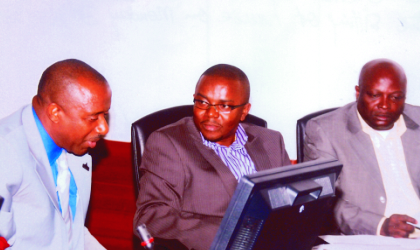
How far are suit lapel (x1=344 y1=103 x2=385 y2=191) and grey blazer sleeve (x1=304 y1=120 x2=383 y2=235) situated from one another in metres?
0.03

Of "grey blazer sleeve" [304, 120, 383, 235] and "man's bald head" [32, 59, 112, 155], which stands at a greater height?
"man's bald head" [32, 59, 112, 155]

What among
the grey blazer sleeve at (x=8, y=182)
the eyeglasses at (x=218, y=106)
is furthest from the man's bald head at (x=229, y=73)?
the grey blazer sleeve at (x=8, y=182)

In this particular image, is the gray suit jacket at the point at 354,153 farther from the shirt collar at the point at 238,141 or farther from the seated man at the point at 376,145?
the shirt collar at the point at 238,141

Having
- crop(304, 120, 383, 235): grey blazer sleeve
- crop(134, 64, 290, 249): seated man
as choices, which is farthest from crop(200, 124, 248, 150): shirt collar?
crop(304, 120, 383, 235): grey blazer sleeve

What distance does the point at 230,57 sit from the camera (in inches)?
111

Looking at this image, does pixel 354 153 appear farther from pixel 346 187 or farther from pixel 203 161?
pixel 203 161

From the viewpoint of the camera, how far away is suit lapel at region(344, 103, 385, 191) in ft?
7.53

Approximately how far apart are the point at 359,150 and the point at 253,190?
1457 mm

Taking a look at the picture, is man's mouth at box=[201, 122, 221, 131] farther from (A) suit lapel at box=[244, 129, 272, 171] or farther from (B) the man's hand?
(B) the man's hand

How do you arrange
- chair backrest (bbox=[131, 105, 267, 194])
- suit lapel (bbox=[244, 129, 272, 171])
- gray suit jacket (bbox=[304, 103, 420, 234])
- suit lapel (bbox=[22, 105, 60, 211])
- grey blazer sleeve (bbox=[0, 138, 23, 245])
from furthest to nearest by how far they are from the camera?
gray suit jacket (bbox=[304, 103, 420, 234]), suit lapel (bbox=[244, 129, 272, 171]), chair backrest (bbox=[131, 105, 267, 194]), suit lapel (bbox=[22, 105, 60, 211]), grey blazer sleeve (bbox=[0, 138, 23, 245])

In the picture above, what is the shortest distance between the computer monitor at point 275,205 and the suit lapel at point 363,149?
115cm

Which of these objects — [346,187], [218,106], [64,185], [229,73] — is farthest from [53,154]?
[346,187]

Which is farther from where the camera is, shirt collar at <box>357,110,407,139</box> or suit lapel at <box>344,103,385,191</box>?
shirt collar at <box>357,110,407,139</box>

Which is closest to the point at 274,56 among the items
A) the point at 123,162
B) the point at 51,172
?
the point at 123,162
